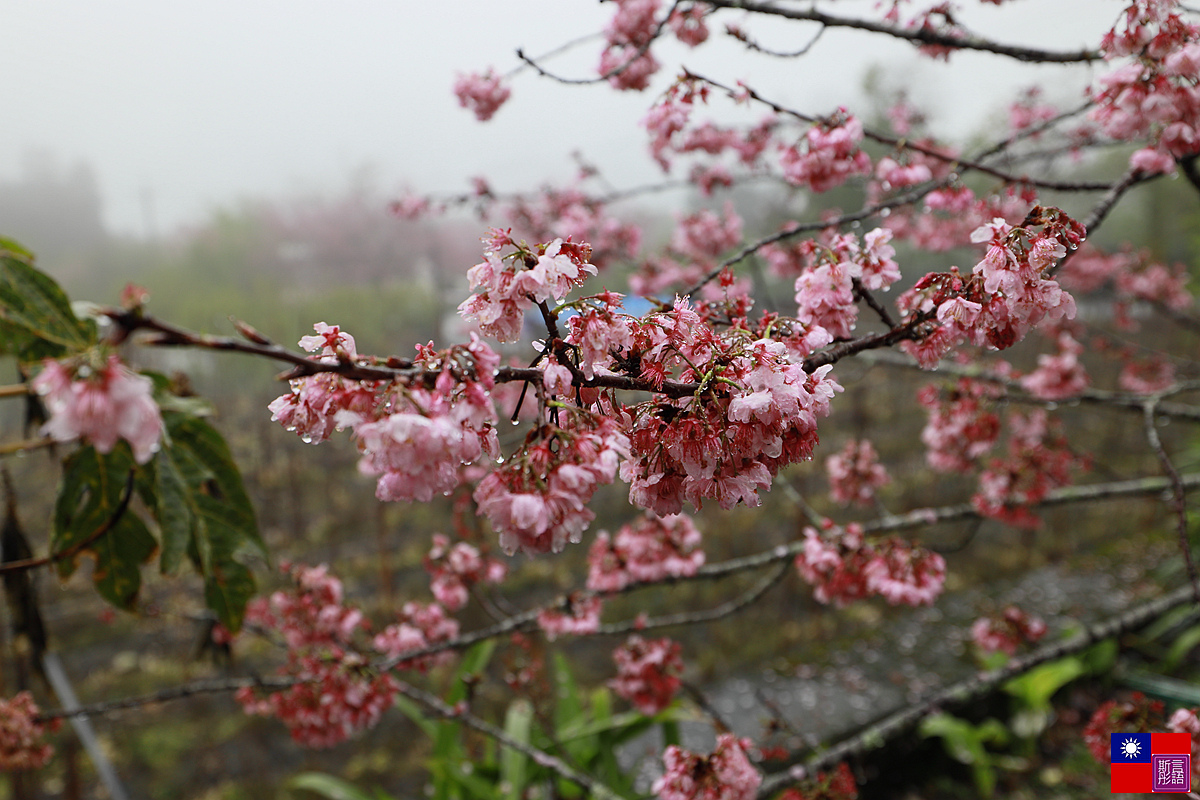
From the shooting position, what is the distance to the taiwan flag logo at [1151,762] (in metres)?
1.17

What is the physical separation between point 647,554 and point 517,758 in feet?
2.65

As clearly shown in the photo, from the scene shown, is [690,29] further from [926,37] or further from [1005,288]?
[1005,288]

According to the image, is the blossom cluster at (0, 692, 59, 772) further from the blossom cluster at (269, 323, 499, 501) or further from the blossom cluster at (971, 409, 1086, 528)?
the blossom cluster at (971, 409, 1086, 528)

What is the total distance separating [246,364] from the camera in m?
5.61

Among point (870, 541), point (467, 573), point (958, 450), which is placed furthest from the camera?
point (958, 450)

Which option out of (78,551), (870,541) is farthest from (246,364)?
(870,541)

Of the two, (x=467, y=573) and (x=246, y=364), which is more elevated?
(x=246, y=364)

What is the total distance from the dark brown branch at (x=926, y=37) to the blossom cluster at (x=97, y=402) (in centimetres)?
121

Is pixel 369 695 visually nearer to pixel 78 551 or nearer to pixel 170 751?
pixel 78 551

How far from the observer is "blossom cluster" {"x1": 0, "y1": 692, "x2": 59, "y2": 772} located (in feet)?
4.33

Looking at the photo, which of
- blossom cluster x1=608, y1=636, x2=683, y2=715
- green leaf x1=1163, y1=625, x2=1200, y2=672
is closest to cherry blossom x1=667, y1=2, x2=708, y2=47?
blossom cluster x1=608, y1=636, x2=683, y2=715

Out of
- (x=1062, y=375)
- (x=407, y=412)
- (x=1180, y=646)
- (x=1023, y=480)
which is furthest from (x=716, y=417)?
(x=1180, y=646)

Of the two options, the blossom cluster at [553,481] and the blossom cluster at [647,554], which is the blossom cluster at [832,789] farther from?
the blossom cluster at [553,481]

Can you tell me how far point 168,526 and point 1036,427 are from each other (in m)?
2.81
